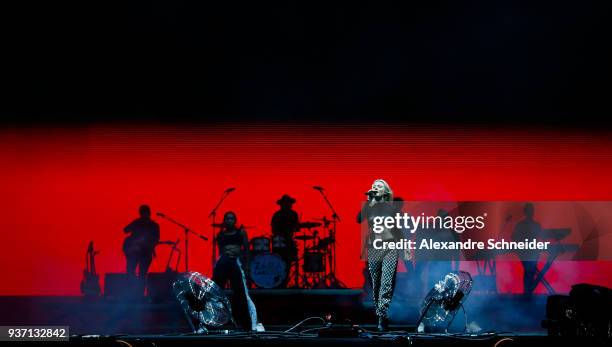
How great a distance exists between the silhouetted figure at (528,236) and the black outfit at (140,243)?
555cm

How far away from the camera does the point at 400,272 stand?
1066cm

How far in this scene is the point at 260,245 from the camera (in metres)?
10.5

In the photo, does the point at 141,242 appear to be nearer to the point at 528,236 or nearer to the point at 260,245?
the point at 260,245

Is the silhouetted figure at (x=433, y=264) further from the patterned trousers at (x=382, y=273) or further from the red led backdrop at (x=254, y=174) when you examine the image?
the patterned trousers at (x=382, y=273)

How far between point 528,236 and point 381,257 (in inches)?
161

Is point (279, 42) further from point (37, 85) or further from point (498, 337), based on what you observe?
point (498, 337)

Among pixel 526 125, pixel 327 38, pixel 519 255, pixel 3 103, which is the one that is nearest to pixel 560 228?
pixel 519 255

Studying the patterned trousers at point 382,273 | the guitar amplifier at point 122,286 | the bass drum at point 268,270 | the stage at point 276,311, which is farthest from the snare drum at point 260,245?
the patterned trousers at point 382,273

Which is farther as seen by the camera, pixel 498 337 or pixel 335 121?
pixel 335 121

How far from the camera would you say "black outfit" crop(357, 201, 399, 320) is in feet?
25.0

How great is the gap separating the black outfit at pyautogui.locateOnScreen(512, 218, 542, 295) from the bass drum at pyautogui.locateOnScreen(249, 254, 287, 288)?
3.65 meters

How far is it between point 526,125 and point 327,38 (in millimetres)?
3328

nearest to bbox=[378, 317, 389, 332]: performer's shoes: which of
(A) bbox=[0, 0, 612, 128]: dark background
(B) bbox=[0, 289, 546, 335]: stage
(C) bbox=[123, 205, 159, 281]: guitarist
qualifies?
(B) bbox=[0, 289, 546, 335]: stage

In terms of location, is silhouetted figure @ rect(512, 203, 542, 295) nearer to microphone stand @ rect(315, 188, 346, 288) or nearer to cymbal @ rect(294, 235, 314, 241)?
microphone stand @ rect(315, 188, 346, 288)
